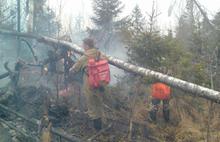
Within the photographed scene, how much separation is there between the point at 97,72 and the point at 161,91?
69.9 inches

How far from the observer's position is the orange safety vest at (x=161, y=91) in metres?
8.28

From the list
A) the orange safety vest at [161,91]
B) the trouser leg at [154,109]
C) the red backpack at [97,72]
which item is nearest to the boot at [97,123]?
the red backpack at [97,72]

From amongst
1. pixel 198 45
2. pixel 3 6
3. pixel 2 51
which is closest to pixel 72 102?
pixel 198 45

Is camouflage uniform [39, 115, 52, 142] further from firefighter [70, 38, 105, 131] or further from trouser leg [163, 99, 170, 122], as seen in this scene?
trouser leg [163, 99, 170, 122]

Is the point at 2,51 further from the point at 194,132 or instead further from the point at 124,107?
the point at 194,132

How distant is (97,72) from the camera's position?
25.1 feet

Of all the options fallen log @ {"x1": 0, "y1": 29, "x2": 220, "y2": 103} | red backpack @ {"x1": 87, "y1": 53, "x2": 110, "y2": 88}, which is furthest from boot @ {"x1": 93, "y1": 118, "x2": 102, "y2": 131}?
fallen log @ {"x1": 0, "y1": 29, "x2": 220, "y2": 103}

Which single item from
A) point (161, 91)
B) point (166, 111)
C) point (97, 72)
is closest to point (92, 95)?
point (97, 72)

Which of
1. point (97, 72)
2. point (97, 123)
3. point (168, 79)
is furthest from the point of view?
point (168, 79)

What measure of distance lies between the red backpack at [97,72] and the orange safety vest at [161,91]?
1.37 m

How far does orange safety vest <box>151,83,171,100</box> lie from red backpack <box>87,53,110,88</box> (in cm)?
137

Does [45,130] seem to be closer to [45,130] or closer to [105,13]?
[45,130]

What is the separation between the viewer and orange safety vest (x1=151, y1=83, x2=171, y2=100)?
27.2 feet

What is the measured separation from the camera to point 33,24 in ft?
54.8
